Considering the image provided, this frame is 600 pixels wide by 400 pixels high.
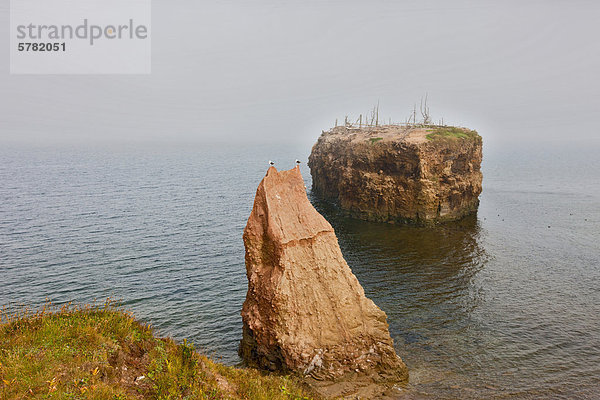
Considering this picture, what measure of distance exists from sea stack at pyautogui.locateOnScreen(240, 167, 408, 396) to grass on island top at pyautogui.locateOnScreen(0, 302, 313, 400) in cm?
161

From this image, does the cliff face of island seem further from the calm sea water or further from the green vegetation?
the calm sea water

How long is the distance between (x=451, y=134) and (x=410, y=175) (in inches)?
400

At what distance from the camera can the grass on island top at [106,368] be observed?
11992 mm

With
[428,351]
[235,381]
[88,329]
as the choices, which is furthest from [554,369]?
[88,329]

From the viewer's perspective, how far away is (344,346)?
18422mm

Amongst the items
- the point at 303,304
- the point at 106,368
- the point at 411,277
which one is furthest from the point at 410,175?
the point at 106,368

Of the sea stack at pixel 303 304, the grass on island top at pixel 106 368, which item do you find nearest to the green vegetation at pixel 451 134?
the sea stack at pixel 303 304

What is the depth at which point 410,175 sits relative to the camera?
1981 inches

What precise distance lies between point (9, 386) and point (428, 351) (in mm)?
19786

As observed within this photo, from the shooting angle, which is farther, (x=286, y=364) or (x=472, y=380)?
(x=472, y=380)

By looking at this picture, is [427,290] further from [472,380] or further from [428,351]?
[472,380]

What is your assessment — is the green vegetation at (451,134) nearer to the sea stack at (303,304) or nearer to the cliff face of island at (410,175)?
the cliff face of island at (410,175)

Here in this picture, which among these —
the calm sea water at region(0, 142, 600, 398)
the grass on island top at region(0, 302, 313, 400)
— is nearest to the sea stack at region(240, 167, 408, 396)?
the grass on island top at region(0, 302, 313, 400)

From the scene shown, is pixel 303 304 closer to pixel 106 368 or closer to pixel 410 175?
pixel 106 368
